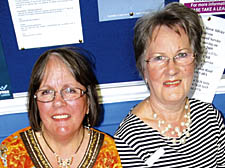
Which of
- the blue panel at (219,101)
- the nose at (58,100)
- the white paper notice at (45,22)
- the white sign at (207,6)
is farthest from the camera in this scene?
the blue panel at (219,101)

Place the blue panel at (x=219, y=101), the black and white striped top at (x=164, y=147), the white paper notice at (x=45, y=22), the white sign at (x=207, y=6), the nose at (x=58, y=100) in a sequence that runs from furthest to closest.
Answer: the blue panel at (x=219, y=101), the white sign at (x=207, y=6), the white paper notice at (x=45, y=22), the black and white striped top at (x=164, y=147), the nose at (x=58, y=100)

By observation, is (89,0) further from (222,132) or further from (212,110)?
(222,132)

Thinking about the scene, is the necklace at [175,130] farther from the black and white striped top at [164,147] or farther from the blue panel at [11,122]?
the blue panel at [11,122]

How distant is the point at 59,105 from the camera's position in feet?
3.79

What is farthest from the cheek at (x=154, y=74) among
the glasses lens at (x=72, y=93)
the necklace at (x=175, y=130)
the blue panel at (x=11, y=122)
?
the blue panel at (x=11, y=122)

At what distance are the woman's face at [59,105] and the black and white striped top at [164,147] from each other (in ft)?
1.01

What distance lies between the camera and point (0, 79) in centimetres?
153

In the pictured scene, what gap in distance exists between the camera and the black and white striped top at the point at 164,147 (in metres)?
1.29

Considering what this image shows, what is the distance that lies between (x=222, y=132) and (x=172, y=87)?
52cm

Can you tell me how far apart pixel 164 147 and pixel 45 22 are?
1063 mm

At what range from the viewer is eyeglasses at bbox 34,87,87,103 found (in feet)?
3.85

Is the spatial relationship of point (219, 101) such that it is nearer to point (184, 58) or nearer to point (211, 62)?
point (211, 62)

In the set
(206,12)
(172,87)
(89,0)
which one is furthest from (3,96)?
(206,12)

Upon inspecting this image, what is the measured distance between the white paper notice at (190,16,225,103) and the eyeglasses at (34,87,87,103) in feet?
3.27
